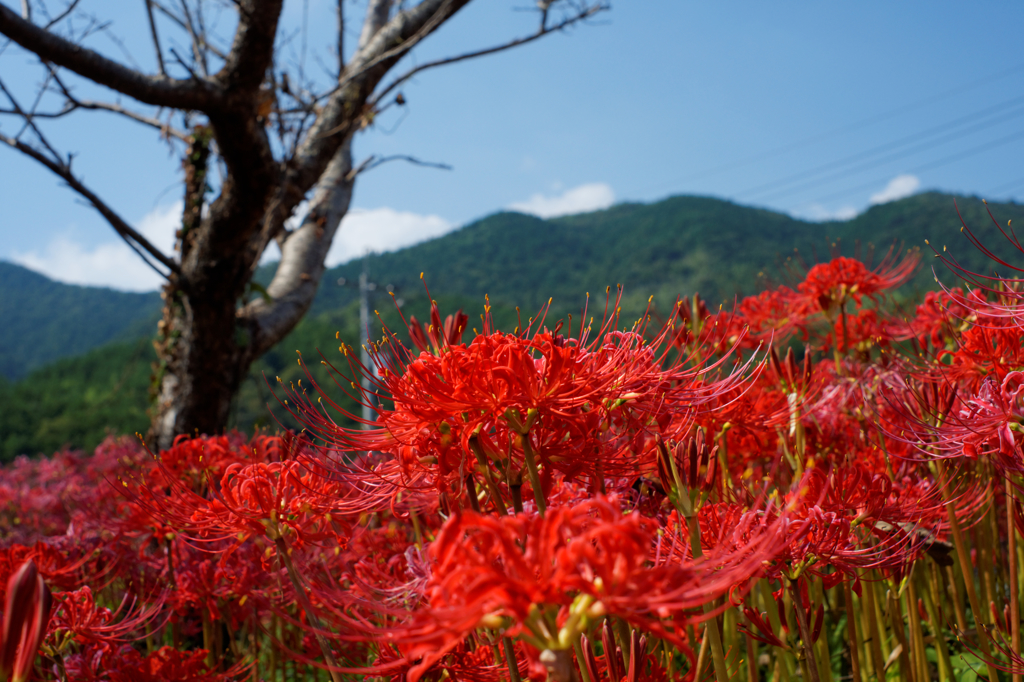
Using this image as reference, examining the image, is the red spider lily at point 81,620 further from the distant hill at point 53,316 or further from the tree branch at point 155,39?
the distant hill at point 53,316

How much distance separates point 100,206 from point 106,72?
72cm

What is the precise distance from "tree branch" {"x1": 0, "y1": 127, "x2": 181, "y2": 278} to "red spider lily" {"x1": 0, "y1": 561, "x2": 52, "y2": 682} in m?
3.53

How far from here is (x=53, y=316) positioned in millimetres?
74875

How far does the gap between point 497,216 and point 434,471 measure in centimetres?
9673

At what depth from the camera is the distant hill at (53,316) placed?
65.2 meters

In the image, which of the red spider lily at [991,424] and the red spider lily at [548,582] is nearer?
the red spider lily at [548,582]

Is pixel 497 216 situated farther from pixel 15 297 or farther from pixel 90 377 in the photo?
pixel 90 377

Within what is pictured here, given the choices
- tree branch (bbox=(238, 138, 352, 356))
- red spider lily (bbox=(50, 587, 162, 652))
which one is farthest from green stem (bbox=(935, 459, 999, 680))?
tree branch (bbox=(238, 138, 352, 356))

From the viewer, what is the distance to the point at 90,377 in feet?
88.0

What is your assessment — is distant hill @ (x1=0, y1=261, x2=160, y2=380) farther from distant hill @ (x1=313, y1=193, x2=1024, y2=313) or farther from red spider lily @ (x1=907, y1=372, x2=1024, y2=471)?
red spider lily @ (x1=907, y1=372, x2=1024, y2=471)

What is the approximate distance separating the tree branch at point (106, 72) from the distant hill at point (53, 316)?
6628 cm

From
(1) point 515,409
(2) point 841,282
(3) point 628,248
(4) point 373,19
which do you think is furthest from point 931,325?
(3) point 628,248

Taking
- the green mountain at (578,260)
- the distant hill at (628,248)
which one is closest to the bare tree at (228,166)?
the green mountain at (578,260)

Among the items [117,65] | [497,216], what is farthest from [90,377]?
[497,216]
